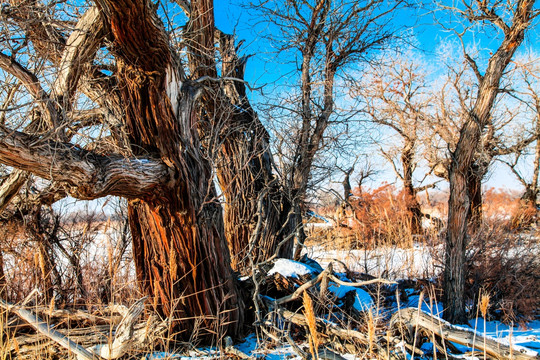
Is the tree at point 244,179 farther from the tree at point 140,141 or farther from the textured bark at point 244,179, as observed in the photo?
the tree at point 140,141

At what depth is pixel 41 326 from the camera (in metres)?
2.88

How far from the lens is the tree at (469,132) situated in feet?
14.2

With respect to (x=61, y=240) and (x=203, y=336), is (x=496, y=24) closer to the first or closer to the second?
(x=203, y=336)

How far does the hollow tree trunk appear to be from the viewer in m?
3.14

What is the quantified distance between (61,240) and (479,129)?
611 cm

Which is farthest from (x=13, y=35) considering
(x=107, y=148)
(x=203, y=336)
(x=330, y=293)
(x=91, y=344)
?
(x=330, y=293)

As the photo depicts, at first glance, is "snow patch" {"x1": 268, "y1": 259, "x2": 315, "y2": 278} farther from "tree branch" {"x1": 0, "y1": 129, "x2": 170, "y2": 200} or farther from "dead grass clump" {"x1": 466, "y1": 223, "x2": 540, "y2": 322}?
"dead grass clump" {"x1": 466, "y1": 223, "x2": 540, "y2": 322}

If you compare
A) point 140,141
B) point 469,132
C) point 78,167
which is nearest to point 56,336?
point 78,167

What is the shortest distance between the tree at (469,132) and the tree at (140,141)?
110 inches

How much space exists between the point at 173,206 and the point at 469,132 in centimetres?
361

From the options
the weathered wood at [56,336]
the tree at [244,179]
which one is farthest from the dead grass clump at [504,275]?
the weathered wood at [56,336]

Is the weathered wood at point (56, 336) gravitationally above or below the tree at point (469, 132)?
below

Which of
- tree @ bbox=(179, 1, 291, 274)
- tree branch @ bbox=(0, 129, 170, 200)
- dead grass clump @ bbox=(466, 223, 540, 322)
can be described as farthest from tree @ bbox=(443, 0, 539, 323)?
tree branch @ bbox=(0, 129, 170, 200)

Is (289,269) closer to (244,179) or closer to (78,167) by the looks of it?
(244,179)
